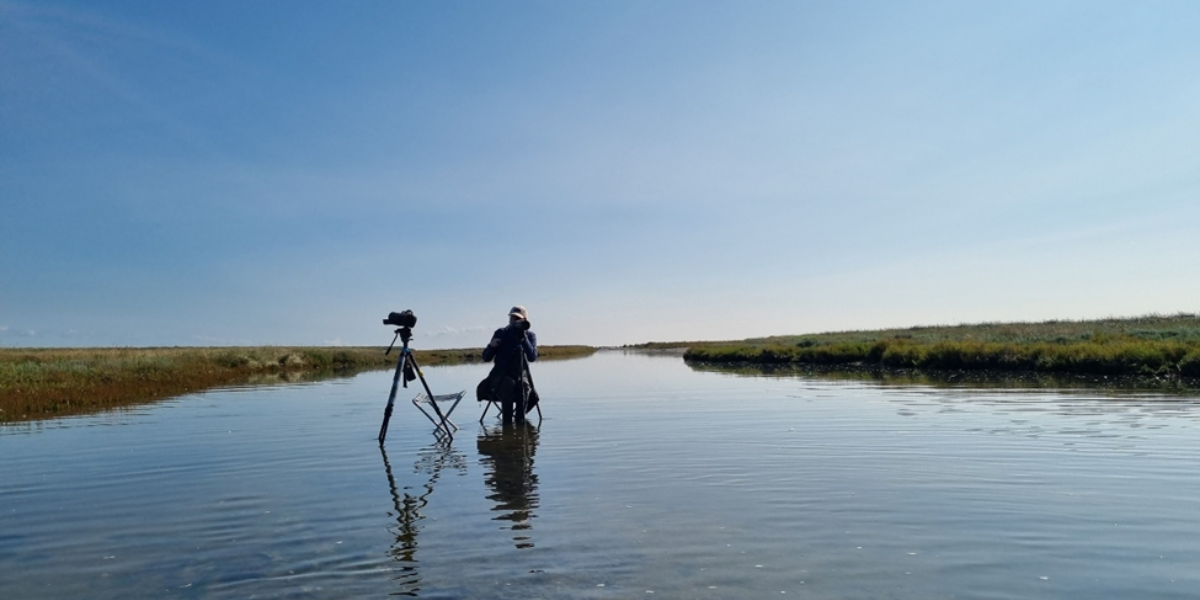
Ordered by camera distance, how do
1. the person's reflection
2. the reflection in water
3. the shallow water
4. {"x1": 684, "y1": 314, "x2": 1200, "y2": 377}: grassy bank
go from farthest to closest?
{"x1": 684, "y1": 314, "x2": 1200, "y2": 377}: grassy bank
the person's reflection
the reflection in water
the shallow water

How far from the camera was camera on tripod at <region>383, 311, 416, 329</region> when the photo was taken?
38.4ft

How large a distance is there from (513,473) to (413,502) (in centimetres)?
184

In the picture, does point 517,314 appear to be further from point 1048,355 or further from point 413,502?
point 1048,355

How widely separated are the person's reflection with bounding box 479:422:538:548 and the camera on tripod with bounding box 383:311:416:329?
2265 mm

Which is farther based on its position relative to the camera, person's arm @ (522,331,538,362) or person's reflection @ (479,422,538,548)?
person's arm @ (522,331,538,362)

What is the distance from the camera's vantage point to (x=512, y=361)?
1391 cm

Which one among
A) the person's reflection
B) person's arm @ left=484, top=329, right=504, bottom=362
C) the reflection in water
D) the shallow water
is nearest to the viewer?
the shallow water

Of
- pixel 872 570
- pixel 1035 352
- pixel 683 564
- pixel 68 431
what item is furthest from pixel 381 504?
pixel 1035 352

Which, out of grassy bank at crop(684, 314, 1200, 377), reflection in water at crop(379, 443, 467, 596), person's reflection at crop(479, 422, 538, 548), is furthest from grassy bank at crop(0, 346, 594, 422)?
grassy bank at crop(684, 314, 1200, 377)

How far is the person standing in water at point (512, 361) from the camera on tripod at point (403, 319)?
197 cm

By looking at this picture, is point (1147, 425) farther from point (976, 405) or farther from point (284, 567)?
point (284, 567)

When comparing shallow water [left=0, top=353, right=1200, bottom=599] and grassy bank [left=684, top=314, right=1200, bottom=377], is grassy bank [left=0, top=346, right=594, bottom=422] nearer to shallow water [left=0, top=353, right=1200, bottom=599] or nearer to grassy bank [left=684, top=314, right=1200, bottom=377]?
shallow water [left=0, top=353, right=1200, bottom=599]

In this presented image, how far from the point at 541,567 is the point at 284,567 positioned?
194 centimetres

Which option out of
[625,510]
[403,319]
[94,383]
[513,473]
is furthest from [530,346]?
[94,383]
